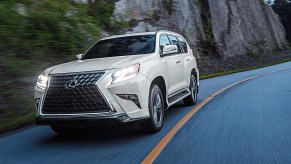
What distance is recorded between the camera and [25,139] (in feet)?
22.0

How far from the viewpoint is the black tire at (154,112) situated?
659cm

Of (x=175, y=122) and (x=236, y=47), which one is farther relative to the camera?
(x=236, y=47)

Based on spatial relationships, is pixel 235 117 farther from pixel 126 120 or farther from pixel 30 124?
pixel 30 124

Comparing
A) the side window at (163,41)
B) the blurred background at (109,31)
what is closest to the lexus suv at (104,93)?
the side window at (163,41)

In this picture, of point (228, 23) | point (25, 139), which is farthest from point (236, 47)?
point (25, 139)

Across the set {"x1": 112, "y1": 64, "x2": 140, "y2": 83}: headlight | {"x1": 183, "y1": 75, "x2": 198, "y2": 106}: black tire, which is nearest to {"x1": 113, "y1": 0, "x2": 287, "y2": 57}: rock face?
{"x1": 183, "y1": 75, "x2": 198, "y2": 106}: black tire

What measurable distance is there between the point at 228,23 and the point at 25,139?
29.7 m

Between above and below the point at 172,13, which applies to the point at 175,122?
below

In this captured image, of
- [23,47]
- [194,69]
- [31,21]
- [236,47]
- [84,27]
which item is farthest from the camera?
[236,47]

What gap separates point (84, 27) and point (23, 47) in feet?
13.3

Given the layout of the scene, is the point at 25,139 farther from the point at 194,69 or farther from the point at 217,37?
the point at 217,37

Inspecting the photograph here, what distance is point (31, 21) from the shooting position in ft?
41.5

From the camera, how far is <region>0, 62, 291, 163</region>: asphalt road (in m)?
5.26

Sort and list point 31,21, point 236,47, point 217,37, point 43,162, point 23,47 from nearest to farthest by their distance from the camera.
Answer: point 43,162
point 23,47
point 31,21
point 217,37
point 236,47
